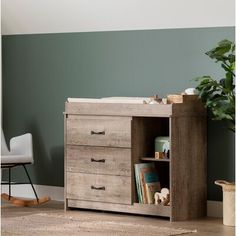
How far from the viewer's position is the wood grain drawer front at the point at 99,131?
543 cm

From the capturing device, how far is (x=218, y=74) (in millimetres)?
5523

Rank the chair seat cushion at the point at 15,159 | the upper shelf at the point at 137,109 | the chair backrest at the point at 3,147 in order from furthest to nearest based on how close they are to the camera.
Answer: the chair backrest at the point at 3,147 < the chair seat cushion at the point at 15,159 < the upper shelf at the point at 137,109

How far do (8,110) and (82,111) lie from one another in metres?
1.21

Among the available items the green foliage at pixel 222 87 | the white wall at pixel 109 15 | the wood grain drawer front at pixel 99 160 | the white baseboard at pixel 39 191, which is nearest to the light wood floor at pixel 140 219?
the white baseboard at pixel 39 191

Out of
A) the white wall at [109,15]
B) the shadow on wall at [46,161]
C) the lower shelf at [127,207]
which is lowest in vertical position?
the lower shelf at [127,207]

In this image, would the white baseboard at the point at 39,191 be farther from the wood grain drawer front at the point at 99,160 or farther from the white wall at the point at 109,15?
the white wall at the point at 109,15

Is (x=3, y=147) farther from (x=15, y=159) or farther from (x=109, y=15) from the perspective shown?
(x=109, y=15)

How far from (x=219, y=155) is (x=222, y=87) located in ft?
1.85

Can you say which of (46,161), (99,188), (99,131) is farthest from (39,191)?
(99,131)

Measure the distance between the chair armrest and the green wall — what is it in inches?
11.1

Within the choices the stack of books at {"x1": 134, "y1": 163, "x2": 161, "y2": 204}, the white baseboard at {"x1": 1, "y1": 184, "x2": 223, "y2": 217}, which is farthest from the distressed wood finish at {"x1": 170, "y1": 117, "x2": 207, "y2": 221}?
the white baseboard at {"x1": 1, "y1": 184, "x2": 223, "y2": 217}

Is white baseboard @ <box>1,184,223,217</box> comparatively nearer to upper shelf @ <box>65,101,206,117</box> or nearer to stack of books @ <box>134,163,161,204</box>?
upper shelf @ <box>65,101,206,117</box>

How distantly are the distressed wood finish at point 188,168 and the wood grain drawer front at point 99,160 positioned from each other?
0.34m

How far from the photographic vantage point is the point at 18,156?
5.89 meters
